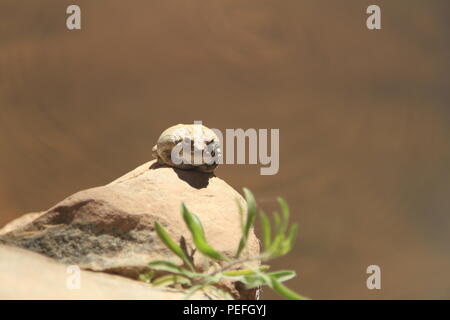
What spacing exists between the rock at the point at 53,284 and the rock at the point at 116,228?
100 millimetres

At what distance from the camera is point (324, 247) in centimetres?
427

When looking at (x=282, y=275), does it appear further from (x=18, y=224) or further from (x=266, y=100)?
(x=266, y=100)

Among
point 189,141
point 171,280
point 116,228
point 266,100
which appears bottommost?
point 171,280

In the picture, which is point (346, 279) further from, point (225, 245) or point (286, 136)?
point (225, 245)

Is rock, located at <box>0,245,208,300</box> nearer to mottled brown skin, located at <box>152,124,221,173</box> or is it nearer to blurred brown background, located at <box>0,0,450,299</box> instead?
mottled brown skin, located at <box>152,124,221,173</box>

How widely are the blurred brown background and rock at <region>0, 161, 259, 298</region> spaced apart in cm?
168

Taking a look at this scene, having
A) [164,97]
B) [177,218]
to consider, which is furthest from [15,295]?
[164,97]

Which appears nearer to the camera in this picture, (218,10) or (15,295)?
(15,295)

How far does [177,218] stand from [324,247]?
206 centimetres

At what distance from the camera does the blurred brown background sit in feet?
14.3

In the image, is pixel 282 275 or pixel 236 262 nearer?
pixel 236 262

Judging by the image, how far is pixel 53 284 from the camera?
5.65 feet

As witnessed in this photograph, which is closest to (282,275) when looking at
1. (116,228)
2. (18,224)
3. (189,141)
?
(116,228)

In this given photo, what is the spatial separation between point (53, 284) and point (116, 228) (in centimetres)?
67
